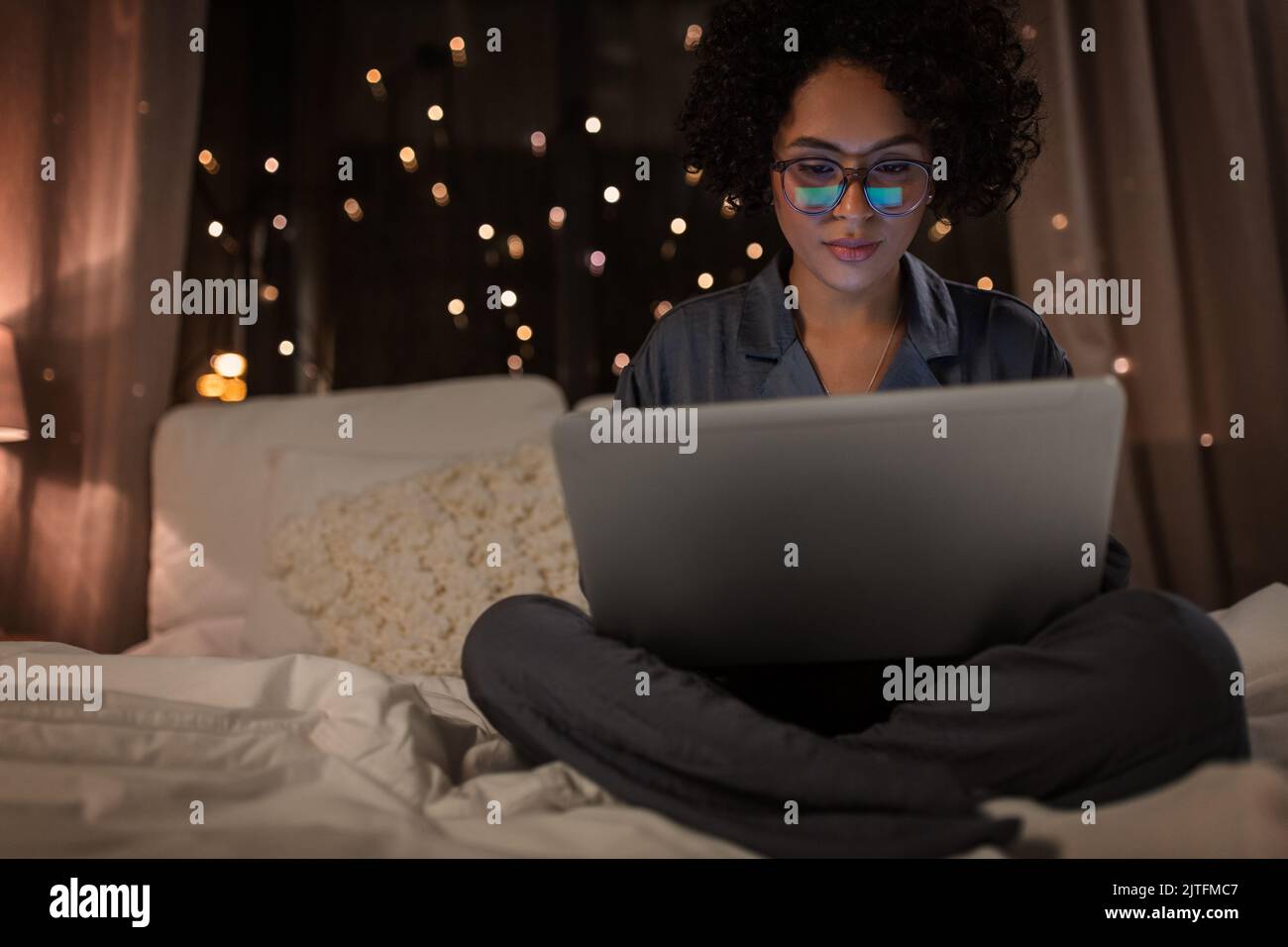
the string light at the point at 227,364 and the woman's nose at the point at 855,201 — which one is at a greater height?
→ the string light at the point at 227,364

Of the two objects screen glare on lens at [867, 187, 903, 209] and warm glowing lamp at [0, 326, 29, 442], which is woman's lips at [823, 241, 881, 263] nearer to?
screen glare on lens at [867, 187, 903, 209]

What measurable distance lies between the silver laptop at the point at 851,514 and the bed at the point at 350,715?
0.18 m

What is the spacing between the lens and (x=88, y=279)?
2.18 meters

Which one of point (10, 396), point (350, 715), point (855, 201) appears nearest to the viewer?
point (350, 715)

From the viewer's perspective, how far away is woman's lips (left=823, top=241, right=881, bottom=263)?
4.16 feet

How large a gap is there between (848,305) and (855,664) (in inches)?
25.5

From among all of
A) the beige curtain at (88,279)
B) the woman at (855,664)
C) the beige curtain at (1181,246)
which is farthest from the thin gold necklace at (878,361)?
the beige curtain at (88,279)

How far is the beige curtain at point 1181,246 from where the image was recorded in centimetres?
219

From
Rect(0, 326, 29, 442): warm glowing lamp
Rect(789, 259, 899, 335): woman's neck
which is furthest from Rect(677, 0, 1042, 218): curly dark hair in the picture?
Rect(0, 326, 29, 442): warm glowing lamp

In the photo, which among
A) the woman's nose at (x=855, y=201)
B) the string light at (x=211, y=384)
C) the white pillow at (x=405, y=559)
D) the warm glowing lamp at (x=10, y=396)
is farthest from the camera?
the string light at (x=211, y=384)

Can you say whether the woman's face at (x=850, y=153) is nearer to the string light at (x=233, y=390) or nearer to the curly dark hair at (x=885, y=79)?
the curly dark hair at (x=885, y=79)

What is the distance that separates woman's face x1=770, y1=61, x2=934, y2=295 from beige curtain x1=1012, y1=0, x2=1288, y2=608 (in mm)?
1190

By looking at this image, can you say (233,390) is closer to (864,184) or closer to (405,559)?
(405,559)

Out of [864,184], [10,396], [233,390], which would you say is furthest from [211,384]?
[864,184]
